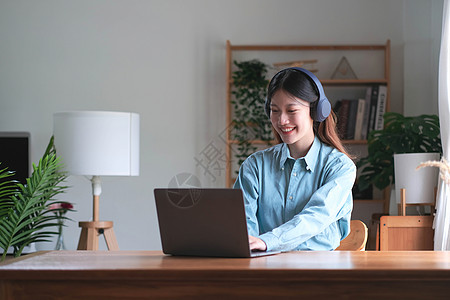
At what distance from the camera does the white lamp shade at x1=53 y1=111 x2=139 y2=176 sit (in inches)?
129

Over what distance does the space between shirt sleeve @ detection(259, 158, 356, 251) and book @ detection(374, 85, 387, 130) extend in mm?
2056

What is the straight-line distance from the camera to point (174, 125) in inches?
164

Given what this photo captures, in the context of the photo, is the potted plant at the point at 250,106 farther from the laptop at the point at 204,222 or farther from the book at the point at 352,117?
the laptop at the point at 204,222

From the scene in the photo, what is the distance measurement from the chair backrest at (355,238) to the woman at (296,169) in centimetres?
11

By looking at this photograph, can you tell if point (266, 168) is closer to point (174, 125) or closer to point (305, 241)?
point (305, 241)

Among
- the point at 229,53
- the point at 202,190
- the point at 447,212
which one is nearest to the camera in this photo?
the point at 202,190

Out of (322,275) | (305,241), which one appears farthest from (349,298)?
(305,241)

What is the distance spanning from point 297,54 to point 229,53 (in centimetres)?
46

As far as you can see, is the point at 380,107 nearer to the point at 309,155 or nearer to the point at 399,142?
the point at 399,142

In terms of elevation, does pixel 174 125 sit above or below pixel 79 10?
below

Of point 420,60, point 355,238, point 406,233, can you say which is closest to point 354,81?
point 420,60

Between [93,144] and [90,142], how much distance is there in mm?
19

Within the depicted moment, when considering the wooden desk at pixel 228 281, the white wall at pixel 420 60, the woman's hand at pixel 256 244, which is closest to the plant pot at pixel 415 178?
the white wall at pixel 420 60

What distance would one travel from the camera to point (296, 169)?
1948 millimetres
